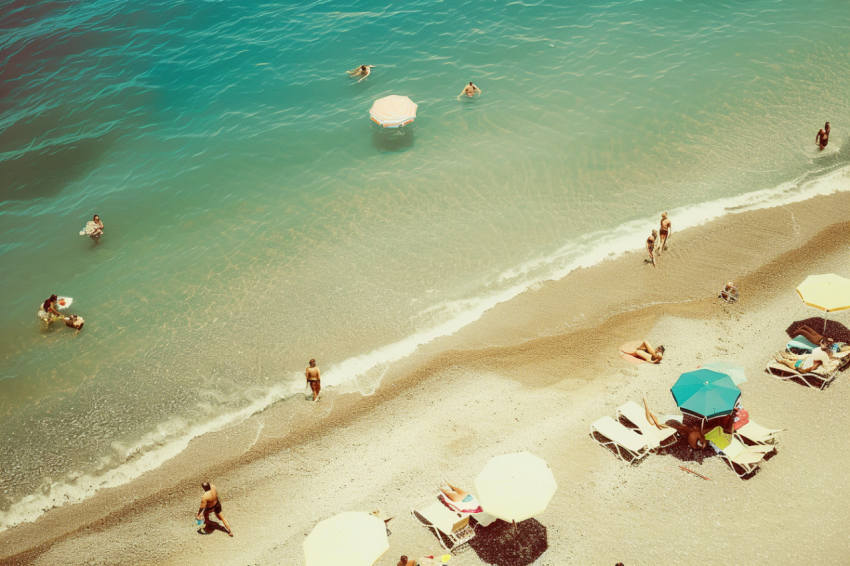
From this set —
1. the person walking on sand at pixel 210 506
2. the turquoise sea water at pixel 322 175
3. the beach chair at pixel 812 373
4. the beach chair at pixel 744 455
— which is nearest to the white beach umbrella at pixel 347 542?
the person walking on sand at pixel 210 506

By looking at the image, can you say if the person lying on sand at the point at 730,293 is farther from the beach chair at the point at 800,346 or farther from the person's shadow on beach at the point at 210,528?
the person's shadow on beach at the point at 210,528

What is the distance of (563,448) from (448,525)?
3606 mm

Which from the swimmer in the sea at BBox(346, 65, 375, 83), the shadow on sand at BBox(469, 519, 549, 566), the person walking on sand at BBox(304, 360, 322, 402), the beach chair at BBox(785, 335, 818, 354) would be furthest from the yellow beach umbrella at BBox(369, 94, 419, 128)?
the shadow on sand at BBox(469, 519, 549, 566)

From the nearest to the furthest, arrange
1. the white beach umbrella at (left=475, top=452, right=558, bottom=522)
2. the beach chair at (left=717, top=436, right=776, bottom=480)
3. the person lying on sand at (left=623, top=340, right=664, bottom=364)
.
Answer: the white beach umbrella at (left=475, top=452, right=558, bottom=522), the beach chair at (left=717, top=436, right=776, bottom=480), the person lying on sand at (left=623, top=340, right=664, bottom=364)

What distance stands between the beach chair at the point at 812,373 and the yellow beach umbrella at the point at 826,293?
Result: 1.44 m

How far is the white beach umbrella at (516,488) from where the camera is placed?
10141 mm

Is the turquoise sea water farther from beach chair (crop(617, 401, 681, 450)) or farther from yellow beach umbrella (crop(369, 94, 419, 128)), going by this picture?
beach chair (crop(617, 401, 681, 450))

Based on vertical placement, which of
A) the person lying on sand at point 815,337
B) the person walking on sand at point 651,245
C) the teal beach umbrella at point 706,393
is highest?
the person walking on sand at point 651,245

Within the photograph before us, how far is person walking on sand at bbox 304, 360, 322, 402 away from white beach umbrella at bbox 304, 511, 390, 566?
16.4ft

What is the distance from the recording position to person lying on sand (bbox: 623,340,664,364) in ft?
A: 47.3

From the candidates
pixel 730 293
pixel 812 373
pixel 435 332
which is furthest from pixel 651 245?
pixel 435 332

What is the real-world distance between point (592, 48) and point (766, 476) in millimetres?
22458

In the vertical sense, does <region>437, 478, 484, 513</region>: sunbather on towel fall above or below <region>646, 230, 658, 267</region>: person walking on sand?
below

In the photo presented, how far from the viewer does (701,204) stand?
19547 mm
